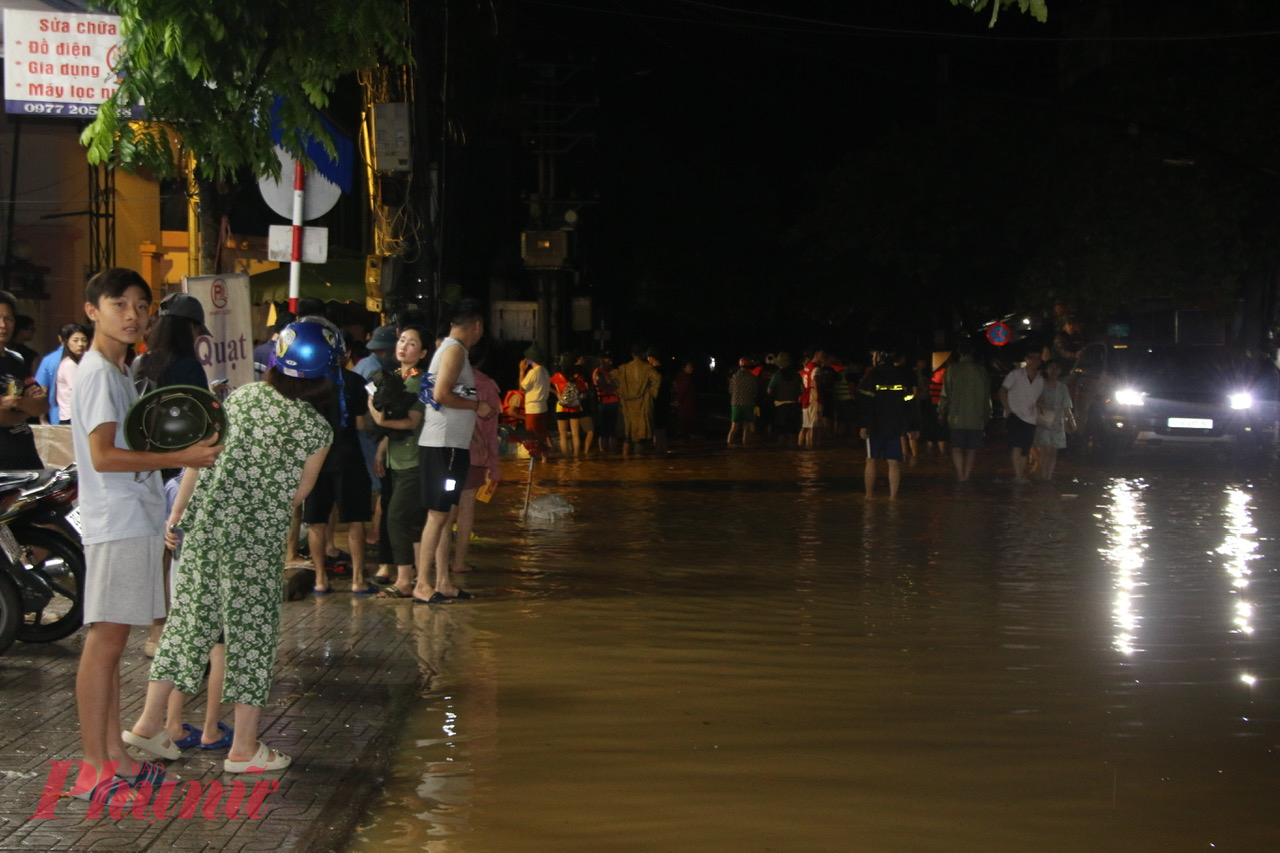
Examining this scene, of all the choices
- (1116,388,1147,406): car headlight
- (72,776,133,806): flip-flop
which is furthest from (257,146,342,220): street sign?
(1116,388,1147,406): car headlight

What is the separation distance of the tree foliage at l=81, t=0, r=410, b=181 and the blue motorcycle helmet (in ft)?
11.3

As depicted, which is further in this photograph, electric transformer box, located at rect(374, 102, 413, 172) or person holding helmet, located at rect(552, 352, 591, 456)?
person holding helmet, located at rect(552, 352, 591, 456)

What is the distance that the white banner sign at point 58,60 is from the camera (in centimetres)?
1005

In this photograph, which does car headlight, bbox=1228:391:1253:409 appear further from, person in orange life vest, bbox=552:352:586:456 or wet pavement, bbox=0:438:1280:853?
wet pavement, bbox=0:438:1280:853

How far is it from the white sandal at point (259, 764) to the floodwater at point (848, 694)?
1.44ft

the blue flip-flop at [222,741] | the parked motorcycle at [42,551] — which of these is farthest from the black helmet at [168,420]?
the parked motorcycle at [42,551]

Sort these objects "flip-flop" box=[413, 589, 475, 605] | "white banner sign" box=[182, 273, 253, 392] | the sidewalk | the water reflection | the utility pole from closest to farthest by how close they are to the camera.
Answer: the sidewalk → the water reflection → "white banner sign" box=[182, 273, 253, 392] → "flip-flop" box=[413, 589, 475, 605] → the utility pole

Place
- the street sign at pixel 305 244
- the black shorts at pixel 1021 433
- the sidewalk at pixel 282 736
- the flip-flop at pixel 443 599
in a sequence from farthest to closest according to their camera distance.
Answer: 1. the black shorts at pixel 1021 433
2. the street sign at pixel 305 244
3. the flip-flop at pixel 443 599
4. the sidewalk at pixel 282 736

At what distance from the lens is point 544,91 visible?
104 feet

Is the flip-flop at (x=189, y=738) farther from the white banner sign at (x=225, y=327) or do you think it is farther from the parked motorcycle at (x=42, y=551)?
the white banner sign at (x=225, y=327)

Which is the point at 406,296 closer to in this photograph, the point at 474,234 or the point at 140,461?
the point at 140,461

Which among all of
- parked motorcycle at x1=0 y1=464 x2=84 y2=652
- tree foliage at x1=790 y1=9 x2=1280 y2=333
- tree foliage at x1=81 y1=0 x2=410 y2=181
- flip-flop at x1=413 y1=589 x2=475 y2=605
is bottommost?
flip-flop at x1=413 y1=589 x2=475 y2=605

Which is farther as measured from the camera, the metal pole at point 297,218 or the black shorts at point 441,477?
the metal pole at point 297,218

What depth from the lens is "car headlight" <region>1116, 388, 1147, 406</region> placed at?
2489cm
